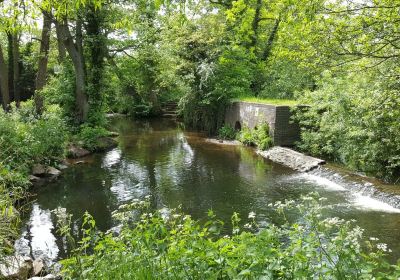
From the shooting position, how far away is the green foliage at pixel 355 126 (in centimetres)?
965

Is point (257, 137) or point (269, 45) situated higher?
point (269, 45)

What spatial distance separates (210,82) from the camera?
2003 centimetres

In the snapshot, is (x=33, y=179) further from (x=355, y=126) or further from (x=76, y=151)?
(x=355, y=126)

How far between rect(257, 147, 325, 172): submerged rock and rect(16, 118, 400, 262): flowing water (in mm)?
375

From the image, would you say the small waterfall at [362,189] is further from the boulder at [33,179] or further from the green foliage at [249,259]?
the boulder at [33,179]

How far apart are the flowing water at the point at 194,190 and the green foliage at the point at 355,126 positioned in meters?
0.91

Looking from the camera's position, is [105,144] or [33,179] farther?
[105,144]

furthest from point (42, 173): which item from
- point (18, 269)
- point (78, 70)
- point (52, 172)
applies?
point (18, 269)

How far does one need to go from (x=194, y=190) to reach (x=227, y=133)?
950cm

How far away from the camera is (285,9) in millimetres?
5465

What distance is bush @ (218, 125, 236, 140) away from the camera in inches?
760

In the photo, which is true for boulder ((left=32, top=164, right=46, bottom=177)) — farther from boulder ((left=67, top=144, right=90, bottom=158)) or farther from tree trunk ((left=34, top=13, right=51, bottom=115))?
tree trunk ((left=34, top=13, right=51, bottom=115))

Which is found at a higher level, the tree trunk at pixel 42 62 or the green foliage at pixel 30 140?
the tree trunk at pixel 42 62

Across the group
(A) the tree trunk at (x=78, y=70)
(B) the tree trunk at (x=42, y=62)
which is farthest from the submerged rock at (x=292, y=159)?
(B) the tree trunk at (x=42, y=62)
